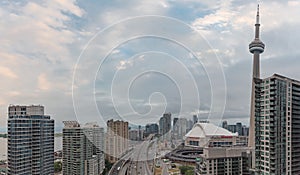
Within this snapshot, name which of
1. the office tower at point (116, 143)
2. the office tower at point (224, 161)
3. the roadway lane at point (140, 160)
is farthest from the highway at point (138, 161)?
the office tower at point (224, 161)

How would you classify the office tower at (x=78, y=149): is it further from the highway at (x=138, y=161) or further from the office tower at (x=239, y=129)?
the office tower at (x=239, y=129)

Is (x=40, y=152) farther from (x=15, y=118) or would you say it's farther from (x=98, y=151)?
(x=98, y=151)

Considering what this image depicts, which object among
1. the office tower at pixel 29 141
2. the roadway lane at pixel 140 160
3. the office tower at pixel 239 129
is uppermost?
the office tower at pixel 29 141

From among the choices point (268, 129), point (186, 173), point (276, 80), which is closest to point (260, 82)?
point (276, 80)

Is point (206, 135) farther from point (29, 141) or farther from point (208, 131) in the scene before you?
point (29, 141)

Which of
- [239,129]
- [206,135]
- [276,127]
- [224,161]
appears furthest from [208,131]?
[276,127]
